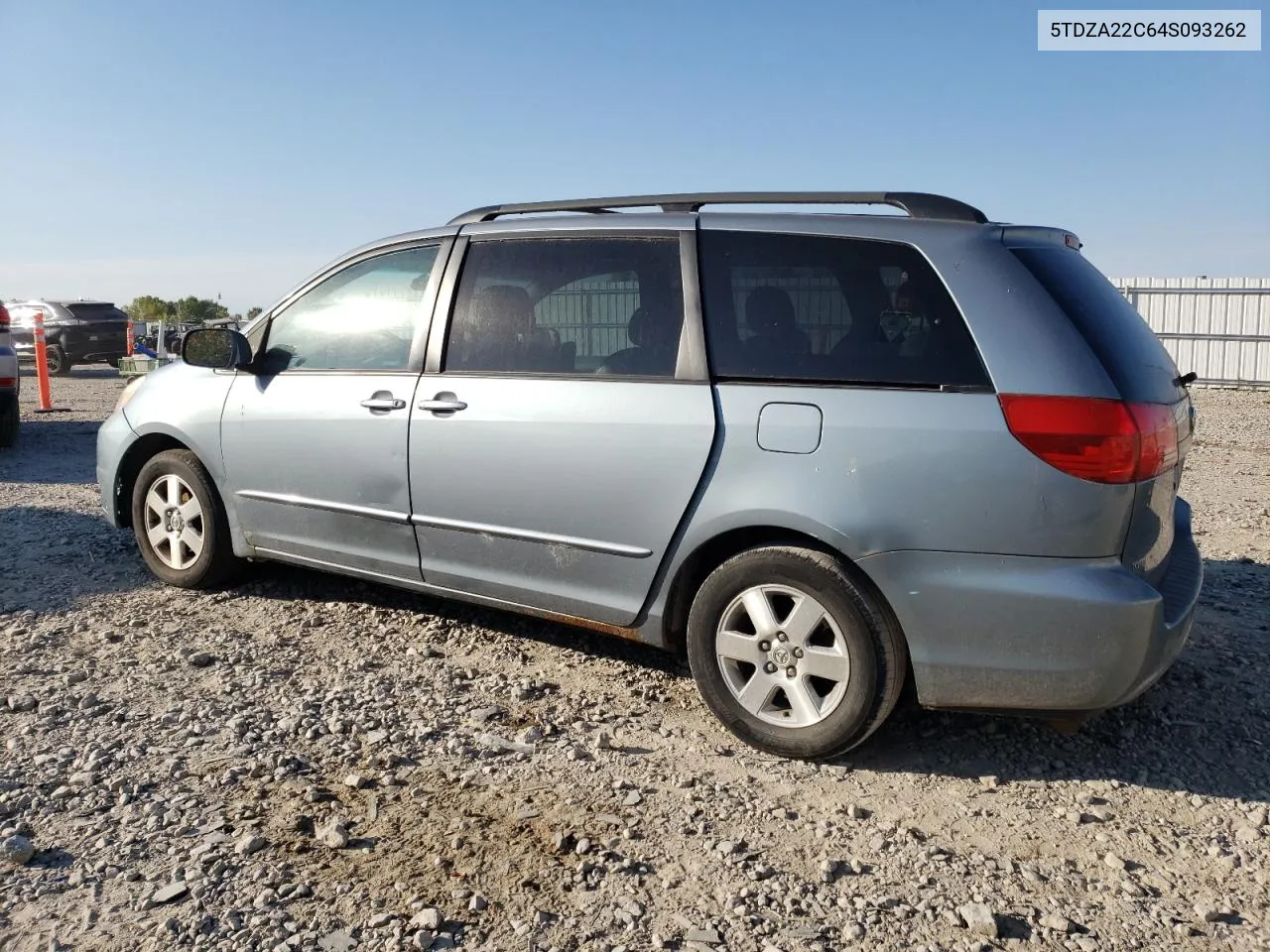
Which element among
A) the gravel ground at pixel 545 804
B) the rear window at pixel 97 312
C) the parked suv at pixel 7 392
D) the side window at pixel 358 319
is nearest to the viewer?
the gravel ground at pixel 545 804

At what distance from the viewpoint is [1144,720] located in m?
3.94

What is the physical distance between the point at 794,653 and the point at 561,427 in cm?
119

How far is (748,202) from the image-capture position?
13.2 feet

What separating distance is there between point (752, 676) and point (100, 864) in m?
2.00

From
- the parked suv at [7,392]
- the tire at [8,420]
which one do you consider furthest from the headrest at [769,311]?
the tire at [8,420]

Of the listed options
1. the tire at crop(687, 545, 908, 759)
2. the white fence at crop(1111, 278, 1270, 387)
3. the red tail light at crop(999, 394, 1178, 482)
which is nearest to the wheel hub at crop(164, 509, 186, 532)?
the tire at crop(687, 545, 908, 759)

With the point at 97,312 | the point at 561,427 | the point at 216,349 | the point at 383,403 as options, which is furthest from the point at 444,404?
the point at 97,312

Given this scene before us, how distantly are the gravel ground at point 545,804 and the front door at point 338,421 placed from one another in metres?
0.45

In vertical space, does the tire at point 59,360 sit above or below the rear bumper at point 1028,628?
above

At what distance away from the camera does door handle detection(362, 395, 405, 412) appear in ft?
14.7

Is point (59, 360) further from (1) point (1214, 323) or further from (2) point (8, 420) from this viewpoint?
(1) point (1214, 323)

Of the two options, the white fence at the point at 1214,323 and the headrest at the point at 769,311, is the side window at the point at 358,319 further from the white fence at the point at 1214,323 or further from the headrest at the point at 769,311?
the white fence at the point at 1214,323

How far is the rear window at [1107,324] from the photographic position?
10.9ft

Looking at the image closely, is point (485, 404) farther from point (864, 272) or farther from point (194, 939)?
point (194, 939)
